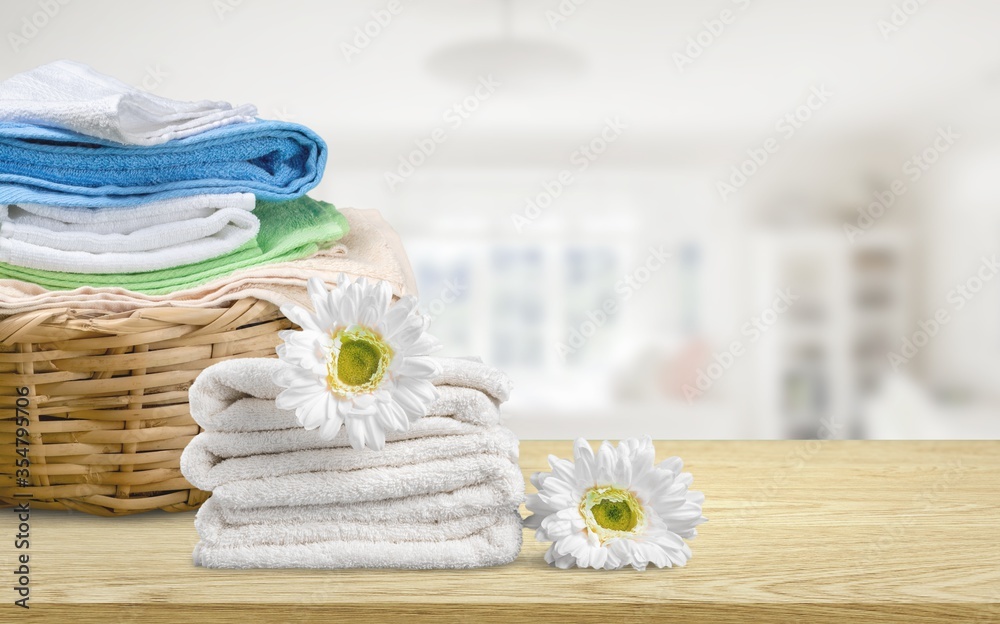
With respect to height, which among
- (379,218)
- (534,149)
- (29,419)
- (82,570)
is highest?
(534,149)

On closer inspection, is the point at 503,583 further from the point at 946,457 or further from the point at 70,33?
the point at 70,33

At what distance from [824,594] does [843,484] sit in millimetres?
337

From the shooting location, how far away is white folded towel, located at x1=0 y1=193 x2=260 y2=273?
708 millimetres

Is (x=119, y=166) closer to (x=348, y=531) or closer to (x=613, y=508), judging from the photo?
(x=348, y=531)

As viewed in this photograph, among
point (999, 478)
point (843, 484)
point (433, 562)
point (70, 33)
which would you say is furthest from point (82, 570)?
point (70, 33)

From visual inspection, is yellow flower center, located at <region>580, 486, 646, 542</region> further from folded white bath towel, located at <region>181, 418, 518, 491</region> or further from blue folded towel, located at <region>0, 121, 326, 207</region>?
blue folded towel, located at <region>0, 121, 326, 207</region>

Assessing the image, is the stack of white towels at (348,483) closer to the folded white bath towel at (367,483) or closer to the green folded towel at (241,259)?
the folded white bath towel at (367,483)

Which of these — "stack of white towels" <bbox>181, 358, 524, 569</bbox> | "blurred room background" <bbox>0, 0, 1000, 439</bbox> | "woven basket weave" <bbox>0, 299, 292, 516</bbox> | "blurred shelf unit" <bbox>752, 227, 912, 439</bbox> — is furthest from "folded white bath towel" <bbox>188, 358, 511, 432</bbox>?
"blurred shelf unit" <bbox>752, 227, 912, 439</bbox>

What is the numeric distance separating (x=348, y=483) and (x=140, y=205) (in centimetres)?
33

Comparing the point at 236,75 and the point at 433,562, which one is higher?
the point at 236,75

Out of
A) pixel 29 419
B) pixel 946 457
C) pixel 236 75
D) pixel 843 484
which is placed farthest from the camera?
pixel 236 75

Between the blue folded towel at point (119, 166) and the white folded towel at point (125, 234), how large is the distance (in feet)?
0.04

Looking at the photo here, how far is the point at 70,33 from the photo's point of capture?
4.48 feet

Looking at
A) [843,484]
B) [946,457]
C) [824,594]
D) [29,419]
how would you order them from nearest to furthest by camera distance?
[824,594] < [29,419] < [843,484] < [946,457]
